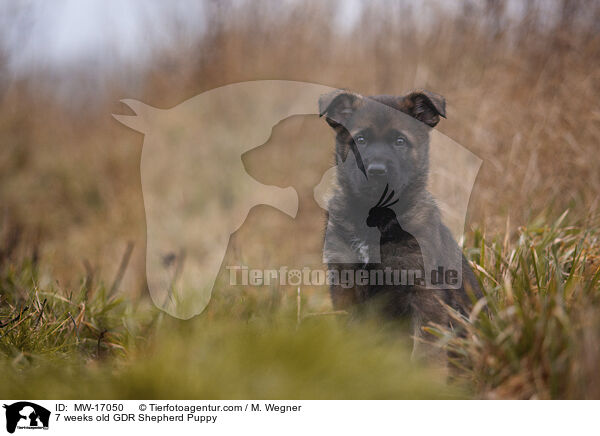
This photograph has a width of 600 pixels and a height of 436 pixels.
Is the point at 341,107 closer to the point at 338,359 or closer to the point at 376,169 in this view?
the point at 376,169

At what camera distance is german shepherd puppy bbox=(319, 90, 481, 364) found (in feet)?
10.3

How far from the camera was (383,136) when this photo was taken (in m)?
3.52

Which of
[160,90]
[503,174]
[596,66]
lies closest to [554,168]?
[503,174]

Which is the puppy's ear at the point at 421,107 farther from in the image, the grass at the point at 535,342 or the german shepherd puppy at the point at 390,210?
the grass at the point at 535,342

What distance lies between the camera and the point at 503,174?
16.9 ft

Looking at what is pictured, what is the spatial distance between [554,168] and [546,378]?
3.27 m

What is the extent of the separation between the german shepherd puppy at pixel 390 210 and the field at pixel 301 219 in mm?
213

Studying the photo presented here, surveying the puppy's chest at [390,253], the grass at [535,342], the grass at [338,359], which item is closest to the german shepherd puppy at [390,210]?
the puppy's chest at [390,253]
